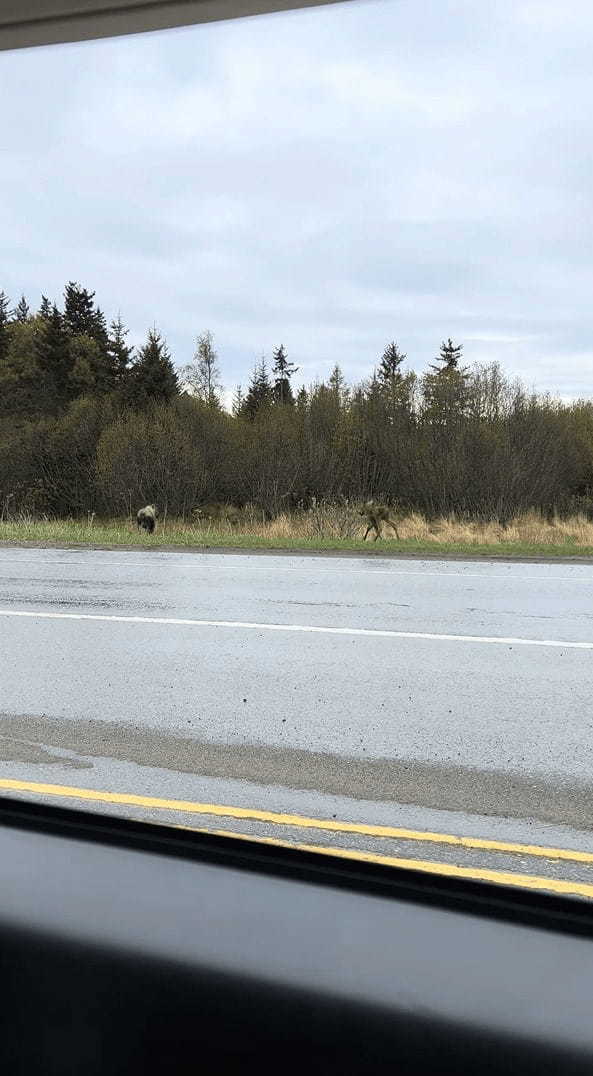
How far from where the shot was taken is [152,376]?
11.4ft

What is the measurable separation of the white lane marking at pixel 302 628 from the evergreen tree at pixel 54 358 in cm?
289

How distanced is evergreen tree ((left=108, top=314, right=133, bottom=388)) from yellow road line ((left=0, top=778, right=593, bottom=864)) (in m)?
1.45

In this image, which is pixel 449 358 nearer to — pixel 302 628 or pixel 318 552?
pixel 302 628

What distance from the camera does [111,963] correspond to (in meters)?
1.40

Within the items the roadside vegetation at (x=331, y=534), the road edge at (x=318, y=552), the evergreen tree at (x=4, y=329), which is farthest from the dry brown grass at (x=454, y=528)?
the road edge at (x=318, y=552)

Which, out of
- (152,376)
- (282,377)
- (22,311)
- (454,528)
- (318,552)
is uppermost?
(22,311)

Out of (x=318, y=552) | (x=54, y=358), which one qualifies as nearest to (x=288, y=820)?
(x=54, y=358)

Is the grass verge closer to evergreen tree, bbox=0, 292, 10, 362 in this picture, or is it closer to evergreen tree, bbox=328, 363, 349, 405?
evergreen tree, bbox=328, 363, 349, 405

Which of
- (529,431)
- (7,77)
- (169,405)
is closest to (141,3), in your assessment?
(7,77)

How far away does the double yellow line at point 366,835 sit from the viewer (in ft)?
7.15

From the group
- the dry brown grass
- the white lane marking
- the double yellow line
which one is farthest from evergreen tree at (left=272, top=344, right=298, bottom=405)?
the white lane marking

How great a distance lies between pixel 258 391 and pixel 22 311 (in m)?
0.75

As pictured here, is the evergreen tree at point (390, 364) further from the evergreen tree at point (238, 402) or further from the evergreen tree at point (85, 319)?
the evergreen tree at point (85, 319)

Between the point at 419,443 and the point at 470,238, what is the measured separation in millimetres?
1853
